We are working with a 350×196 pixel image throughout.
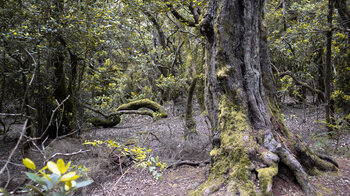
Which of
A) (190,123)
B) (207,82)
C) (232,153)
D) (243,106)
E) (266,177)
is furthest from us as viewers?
(190,123)

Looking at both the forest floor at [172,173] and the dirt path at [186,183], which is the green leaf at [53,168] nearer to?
the forest floor at [172,173]

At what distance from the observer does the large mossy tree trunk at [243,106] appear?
3350 mm

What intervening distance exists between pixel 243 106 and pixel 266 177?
1.19m

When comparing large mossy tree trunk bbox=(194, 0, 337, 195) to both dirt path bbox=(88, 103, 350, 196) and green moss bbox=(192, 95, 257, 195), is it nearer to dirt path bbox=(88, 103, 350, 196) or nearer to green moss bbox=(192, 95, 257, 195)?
green moss bbox=(192, 95, 257, 195)

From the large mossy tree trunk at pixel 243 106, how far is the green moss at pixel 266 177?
0.20 feet

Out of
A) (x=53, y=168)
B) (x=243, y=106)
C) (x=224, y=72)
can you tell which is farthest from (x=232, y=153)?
(x=53, y=168)

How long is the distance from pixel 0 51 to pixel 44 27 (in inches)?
57.2

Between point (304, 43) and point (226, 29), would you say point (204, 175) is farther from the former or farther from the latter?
point (304, 43)

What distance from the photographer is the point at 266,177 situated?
3055mm

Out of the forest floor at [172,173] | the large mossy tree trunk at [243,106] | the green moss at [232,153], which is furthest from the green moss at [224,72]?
the forest floor at [172,173]

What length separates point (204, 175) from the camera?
4293 mm

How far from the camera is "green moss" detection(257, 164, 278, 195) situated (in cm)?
298

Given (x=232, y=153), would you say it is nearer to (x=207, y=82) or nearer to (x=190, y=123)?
(x=207, y=82)

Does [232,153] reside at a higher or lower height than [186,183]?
higher
